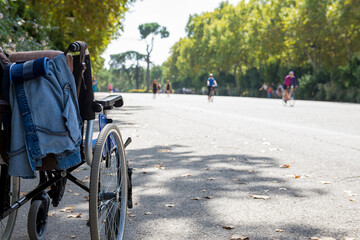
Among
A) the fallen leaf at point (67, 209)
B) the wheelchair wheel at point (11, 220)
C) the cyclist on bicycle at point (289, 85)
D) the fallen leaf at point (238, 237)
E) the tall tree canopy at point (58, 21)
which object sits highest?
the tall tree canopy at point (58, 21)

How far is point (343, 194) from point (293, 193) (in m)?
0.48

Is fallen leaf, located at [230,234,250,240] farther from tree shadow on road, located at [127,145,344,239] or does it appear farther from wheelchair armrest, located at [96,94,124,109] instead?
wheelchair armrest, located at [96,94,124,109]

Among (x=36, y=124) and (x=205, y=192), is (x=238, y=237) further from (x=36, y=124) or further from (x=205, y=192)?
(x=36, y=124)

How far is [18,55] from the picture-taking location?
3025mm

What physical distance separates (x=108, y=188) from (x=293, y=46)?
1632 inches

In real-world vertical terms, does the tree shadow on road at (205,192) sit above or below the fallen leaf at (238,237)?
below

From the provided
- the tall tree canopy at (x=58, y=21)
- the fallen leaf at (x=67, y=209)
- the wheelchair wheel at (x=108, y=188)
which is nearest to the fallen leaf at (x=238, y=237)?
the wheelchair wheel at (x=108, y=188)

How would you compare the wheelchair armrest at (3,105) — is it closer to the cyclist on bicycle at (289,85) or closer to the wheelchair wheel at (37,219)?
the wheelchair wheel at (37,219)

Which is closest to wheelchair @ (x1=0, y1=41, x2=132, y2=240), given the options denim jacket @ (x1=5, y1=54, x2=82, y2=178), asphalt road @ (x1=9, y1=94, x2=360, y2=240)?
denim jacket @ (x1=5, y1=54, x2=82, y2=178)

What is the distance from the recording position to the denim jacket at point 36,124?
2545 millimetres

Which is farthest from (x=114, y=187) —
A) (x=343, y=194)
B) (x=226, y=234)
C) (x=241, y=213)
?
(x=343, y=194)

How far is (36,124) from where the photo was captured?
8.34 ft

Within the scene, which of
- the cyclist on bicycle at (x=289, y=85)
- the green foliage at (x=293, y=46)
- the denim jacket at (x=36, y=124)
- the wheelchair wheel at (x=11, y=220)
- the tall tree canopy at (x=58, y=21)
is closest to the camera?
the denim jacket at (x=36, y=124)

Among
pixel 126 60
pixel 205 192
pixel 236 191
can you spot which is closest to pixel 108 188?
pixel 205 192
